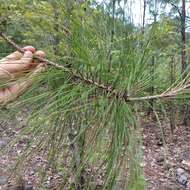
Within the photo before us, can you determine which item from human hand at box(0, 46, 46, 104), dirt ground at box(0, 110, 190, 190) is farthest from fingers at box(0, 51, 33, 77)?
dirt ground at box(0, 110, 190, 190)

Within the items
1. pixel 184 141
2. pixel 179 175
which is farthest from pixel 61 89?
pixel 184 141

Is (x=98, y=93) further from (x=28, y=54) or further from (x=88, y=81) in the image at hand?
(x=28, y=54)

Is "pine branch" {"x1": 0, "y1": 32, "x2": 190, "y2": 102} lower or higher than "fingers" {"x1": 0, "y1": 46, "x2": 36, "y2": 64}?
lower

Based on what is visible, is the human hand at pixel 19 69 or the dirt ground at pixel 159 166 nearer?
the human hand at pixel 19 69

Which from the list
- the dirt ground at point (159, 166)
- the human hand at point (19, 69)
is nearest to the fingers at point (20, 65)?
the human hand at point (19, 69)

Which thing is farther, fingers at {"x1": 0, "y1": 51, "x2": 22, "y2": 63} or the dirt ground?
the dirt ground

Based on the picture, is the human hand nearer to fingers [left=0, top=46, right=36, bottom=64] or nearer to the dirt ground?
fingers [left=0, top=46, right=36, bottom=64]

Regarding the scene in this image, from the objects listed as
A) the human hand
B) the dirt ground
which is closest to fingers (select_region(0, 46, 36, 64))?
the human hand

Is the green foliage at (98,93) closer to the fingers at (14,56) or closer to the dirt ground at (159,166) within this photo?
the fingers at (14,56)

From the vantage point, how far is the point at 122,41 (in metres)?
0.71

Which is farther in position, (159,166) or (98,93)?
(159,166)

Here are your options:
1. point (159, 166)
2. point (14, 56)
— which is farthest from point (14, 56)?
point (159, 166)

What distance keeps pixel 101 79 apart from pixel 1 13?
1.16m

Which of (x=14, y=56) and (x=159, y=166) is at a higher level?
(x=14, y=56)
